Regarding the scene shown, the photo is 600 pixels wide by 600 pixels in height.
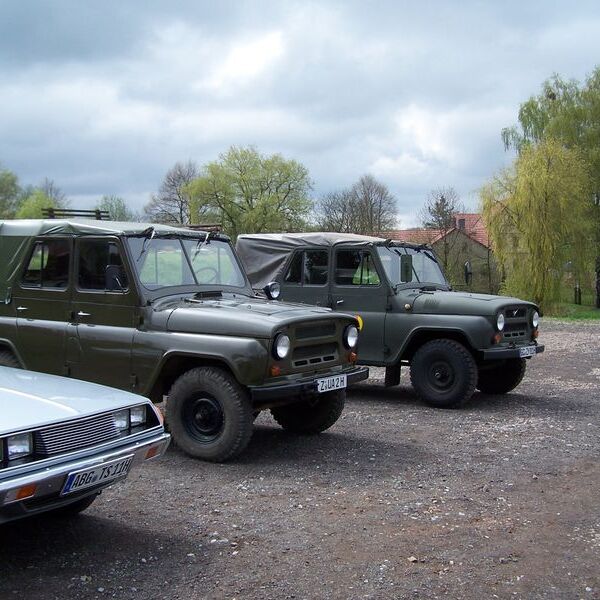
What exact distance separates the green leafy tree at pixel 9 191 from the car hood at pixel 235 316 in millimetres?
54800

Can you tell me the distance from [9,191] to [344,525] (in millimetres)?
59469

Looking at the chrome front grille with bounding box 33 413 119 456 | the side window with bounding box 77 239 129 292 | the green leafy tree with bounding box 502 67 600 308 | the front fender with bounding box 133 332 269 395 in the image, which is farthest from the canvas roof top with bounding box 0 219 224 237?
the green leafy tree with bounding box 502 67 600 308

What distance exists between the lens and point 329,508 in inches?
207

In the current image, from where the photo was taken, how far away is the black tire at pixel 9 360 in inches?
290

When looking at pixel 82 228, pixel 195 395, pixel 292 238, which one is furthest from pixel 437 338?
pixel 82 228

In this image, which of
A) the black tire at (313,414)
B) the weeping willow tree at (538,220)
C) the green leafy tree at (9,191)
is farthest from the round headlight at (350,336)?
the green leafy tree at (9,191)

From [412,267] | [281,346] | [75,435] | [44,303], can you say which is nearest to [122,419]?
[75,435]

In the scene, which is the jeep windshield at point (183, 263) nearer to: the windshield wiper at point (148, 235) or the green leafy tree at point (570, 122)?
the windshield wiper at point (148, 235)

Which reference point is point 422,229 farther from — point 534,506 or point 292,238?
point 534,506

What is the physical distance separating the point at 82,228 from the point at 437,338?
4.42m

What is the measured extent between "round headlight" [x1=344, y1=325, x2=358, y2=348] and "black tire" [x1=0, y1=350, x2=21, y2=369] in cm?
319

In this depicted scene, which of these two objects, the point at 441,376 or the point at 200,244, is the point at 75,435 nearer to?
the point at 200,244

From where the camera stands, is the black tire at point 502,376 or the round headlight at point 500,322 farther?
the black tire at point 502,376

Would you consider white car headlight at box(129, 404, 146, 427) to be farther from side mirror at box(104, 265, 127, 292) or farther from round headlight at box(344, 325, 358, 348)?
round headlight at box(344, 325, 358, 348)
